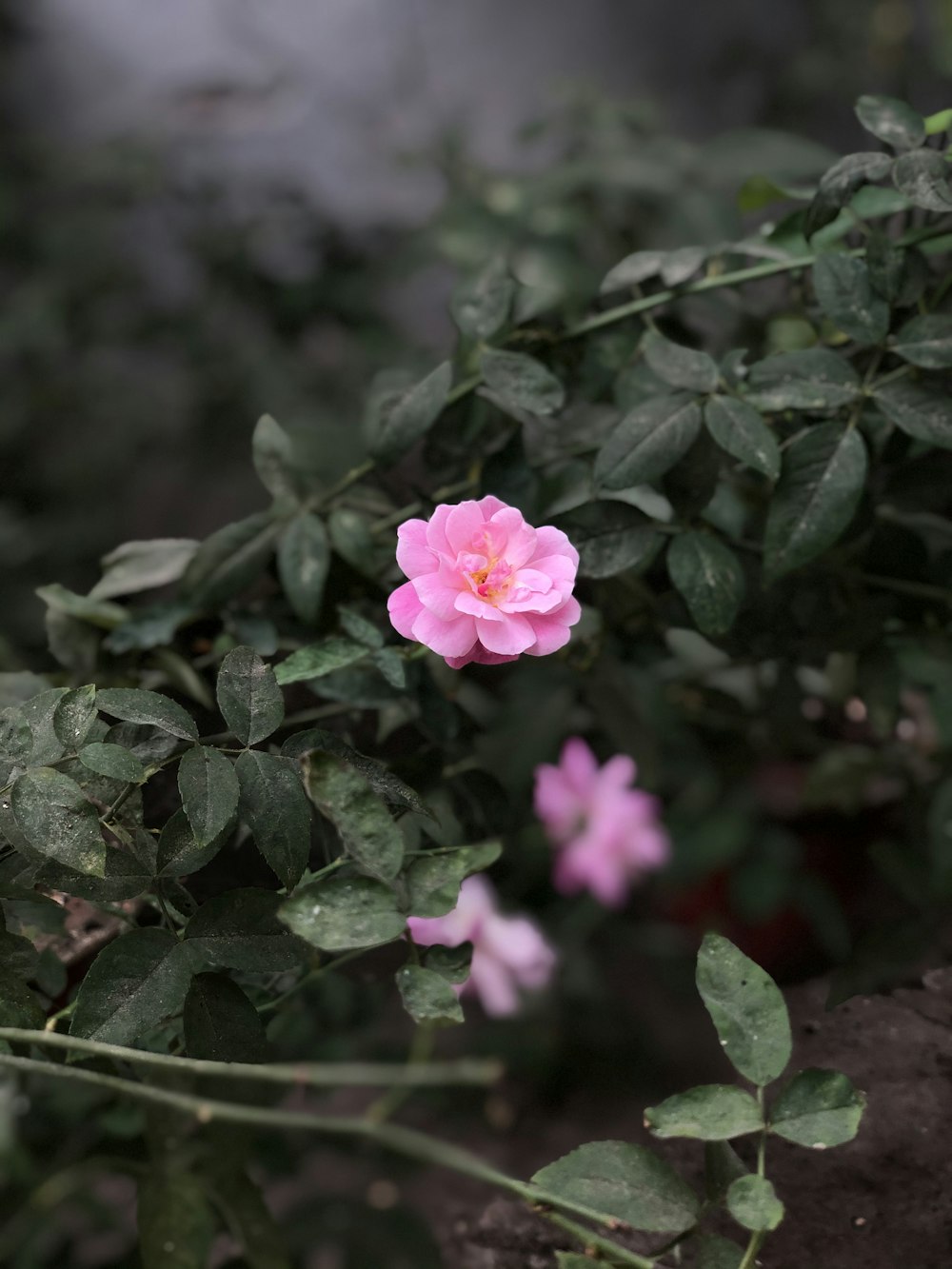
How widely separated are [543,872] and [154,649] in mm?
626

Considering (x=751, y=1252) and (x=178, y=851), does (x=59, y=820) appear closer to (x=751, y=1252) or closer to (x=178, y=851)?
(x=178, y=851)

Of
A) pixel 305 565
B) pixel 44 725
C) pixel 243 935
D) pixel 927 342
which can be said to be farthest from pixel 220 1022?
pixel 927 342

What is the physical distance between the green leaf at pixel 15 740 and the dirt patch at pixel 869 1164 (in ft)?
1.00

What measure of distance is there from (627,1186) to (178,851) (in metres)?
0.22

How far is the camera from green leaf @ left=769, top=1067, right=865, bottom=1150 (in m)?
0.40

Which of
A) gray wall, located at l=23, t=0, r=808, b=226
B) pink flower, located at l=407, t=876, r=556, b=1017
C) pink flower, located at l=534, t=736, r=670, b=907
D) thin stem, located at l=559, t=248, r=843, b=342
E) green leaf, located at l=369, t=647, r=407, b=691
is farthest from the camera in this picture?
gray wall, located at l=23, t=0, r=808, b=226

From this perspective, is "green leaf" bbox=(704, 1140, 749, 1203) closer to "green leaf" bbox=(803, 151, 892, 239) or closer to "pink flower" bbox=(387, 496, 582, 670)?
"pink flower" bbox=(387, 496, 582, 670)

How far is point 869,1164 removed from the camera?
0.46 metres

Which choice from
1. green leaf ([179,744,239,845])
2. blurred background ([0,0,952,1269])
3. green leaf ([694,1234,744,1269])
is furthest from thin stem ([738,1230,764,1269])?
blurred background ([0,0,952,1269])

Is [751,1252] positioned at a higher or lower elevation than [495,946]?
higher

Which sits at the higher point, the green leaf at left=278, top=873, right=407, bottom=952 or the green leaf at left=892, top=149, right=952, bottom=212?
the green leaf at left=892, top=149, right=952, bottom=212

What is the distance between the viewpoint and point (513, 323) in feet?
2.06

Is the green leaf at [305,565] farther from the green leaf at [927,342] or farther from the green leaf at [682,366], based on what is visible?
the green leaf at [927,342]

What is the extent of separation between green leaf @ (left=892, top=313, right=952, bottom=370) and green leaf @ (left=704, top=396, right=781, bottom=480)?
0.27 feet
